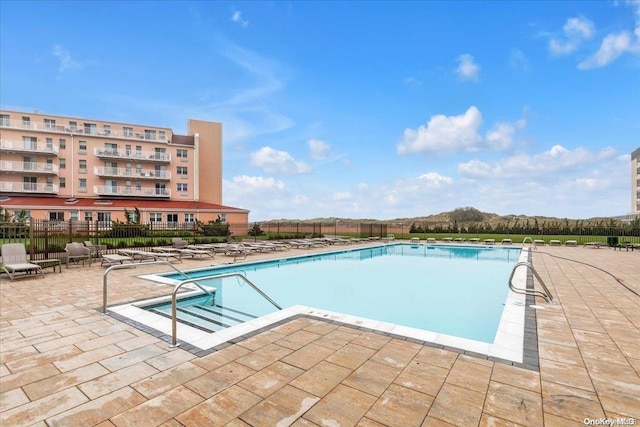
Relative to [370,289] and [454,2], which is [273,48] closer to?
[454,2]

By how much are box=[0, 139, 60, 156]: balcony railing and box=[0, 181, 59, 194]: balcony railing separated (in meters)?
3.45

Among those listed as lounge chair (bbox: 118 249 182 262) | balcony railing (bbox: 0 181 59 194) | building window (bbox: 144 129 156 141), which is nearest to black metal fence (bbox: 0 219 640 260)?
lounge chair (bbox: 118 249 182 262)

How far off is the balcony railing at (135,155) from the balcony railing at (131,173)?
1355 millimetres

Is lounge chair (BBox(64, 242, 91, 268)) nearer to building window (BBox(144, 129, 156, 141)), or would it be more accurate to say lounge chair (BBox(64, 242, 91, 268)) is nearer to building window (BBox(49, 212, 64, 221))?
building window (BBox(49, 212, 64, 221))

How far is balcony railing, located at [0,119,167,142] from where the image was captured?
114 feet

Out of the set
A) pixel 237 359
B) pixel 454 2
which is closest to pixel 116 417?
pixel 237 359

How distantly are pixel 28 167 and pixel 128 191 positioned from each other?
31.0 feet

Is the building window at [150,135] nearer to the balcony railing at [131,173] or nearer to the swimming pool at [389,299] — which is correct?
the balcony railing at [131,173]

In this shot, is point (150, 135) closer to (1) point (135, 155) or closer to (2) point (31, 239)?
(1) point (135, 155)

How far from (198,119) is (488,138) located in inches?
1367

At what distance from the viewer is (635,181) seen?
55.8 meters

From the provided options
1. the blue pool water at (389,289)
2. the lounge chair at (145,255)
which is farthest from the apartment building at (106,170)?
the blue pool water at (389,289)

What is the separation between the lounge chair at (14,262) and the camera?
869 centimetres

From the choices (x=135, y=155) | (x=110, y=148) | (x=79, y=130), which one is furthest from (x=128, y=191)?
(x=79, y=130)
